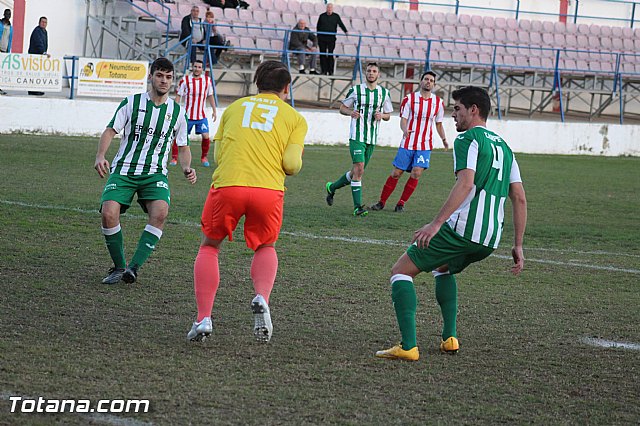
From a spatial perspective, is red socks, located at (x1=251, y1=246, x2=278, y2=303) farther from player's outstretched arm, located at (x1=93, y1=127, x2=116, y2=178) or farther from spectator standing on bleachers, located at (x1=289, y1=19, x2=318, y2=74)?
spectator standing on bleachers, located at (x1=289, y1=19, x2=318, y2=74)

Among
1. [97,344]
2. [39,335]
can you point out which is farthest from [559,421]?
[39,335]

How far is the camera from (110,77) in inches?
829

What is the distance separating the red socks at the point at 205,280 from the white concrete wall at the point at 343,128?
15869 mm

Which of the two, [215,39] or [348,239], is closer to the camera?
[348,239]

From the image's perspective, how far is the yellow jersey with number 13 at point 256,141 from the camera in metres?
5.16

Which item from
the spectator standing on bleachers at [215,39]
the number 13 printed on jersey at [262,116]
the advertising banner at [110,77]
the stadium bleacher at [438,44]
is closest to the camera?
the number 13 printed on jersey at [262,116]

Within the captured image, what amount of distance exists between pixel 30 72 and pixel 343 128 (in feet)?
23.8

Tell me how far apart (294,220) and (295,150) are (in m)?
5.39

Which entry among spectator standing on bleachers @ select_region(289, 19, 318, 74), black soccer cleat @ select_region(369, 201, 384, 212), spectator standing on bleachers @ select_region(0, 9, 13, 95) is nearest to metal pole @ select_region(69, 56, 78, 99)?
spectator standing on bleachers @ select_region(0, 9, 13, 95)

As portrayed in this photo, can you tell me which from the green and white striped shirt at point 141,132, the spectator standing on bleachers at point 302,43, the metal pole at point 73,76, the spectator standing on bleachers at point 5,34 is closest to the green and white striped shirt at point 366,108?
the green and white striped shirt at point 141,132

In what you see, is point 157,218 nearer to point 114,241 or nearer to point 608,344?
point 114,241

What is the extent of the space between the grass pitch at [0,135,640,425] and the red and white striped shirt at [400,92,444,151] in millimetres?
1614

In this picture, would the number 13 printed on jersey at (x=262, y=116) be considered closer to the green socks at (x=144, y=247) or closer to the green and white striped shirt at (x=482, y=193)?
the green and white striped shirt at (x=482, y=193)

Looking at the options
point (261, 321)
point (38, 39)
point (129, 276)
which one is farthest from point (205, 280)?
point (38, 39)
